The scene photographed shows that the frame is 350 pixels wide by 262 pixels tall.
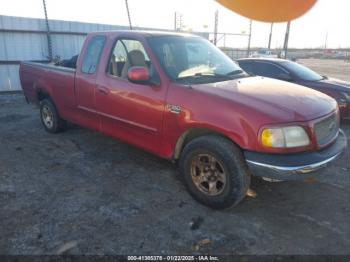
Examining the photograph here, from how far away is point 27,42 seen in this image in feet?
35.7

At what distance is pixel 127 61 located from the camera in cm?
449

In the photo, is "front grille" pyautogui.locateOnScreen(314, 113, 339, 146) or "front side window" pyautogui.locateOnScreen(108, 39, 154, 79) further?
"front side window" pyautogui.locateOnScreen(108, 39, 154, 79)

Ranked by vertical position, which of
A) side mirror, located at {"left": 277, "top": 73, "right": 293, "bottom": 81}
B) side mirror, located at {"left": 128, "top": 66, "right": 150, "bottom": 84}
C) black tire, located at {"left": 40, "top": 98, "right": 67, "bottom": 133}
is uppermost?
side mirror, located at {"left": 128, "top": 66, "right": 150, "bottom": 84}

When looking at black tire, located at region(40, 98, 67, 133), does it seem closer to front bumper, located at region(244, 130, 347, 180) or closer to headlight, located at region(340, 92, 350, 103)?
front bumper, located at region(244, 130, 347, 180)

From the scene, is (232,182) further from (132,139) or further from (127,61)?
(127,61)

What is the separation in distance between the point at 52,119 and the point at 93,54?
1.94 meters

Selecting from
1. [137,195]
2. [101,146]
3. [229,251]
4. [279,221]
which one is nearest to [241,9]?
[229,251]

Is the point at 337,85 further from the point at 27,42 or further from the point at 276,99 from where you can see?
the point at 27,42

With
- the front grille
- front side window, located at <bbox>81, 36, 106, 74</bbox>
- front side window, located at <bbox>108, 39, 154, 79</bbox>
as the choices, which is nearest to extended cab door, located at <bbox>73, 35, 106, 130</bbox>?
front side window, located at <bbox>81, 36, 106, 74</bbox>

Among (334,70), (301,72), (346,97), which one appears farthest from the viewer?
(334,70)

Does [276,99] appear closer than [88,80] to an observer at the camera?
Yes

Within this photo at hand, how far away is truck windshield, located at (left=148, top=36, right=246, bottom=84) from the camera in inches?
159

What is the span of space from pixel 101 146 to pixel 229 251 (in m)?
3.40

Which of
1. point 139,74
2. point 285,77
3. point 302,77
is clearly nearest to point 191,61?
point 139,74
